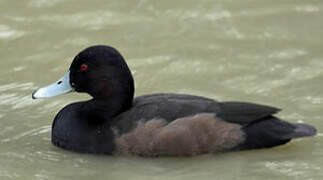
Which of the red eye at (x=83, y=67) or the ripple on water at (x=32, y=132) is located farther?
the ripple on water at (x=32, y=132)

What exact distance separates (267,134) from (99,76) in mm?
1456

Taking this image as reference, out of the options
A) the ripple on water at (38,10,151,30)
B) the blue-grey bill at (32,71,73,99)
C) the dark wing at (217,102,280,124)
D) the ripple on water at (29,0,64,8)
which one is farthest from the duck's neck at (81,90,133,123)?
the ripple on water at (29,0,64,8)

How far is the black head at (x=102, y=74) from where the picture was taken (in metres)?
7.86

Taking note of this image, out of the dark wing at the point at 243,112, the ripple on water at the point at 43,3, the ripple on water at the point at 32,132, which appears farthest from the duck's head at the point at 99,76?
the ripple on water at the point at 43,3

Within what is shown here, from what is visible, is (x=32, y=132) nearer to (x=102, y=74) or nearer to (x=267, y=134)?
(x=102, y=74)

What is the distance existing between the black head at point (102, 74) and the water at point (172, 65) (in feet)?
1.85

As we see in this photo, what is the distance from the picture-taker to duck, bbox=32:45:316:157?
756 cm

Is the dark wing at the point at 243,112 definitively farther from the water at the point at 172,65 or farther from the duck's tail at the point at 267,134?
the water at the point at 172,65

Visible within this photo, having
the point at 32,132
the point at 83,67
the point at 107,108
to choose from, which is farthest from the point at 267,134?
the point at 32,132

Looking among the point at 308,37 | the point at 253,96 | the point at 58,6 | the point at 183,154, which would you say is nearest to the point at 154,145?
the point at 183,154

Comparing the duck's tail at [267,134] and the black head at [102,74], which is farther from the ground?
the black head at [102,74]

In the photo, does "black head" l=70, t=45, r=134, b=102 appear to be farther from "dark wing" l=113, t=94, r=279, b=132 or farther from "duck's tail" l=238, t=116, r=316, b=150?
"duck's tail" l=238, t=116, r=316, b=150

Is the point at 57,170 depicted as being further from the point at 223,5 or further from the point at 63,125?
the point at 223,5

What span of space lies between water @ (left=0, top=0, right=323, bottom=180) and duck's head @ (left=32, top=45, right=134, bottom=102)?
20.2 inches
